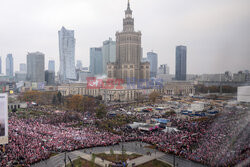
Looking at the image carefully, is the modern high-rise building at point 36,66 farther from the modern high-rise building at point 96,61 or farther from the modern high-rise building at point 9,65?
the modern high-rise building at point 96,61

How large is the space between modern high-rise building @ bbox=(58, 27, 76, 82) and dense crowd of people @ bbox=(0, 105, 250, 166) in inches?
4701

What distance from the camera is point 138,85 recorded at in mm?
75062

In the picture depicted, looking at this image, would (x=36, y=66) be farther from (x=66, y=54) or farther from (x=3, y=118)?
(x=3, y=118)

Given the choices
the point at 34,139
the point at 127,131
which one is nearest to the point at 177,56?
the point at 127,131

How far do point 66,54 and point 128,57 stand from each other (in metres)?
76.5

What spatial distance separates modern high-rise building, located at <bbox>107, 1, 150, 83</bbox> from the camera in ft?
263

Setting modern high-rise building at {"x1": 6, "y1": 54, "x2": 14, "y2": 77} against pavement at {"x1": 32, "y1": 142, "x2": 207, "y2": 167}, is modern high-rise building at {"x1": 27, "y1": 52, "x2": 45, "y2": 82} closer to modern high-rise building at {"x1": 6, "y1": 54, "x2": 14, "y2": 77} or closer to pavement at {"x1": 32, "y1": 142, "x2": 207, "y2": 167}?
modern high-rise building at {"x1": 6, "y1": 54, "x2": 14, "y2": 77}

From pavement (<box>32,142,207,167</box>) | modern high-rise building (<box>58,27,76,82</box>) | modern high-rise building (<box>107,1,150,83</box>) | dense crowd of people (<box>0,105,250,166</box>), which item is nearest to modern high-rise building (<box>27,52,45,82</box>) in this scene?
modern high-rise building (<box>58,27,76,82</box>)

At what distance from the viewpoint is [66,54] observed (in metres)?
145

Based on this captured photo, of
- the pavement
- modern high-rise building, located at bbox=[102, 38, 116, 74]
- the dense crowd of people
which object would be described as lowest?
the pavement

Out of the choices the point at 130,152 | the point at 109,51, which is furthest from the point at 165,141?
the point at 109,51

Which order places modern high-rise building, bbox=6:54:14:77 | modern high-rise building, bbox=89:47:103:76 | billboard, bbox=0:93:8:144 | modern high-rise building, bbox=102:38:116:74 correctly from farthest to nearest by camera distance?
1. modern high-rise building, bbox=89:47:103:76
2. modern high-rise building, bbox=102:38:116:74
3. modern high-rise building, bbox=6:54:14:77
4. billboard, bbox=0:93:8:144

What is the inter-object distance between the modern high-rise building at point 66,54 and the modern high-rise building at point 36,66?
12.7 metres

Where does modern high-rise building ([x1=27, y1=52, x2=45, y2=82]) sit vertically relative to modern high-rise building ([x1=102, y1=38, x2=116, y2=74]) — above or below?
below
